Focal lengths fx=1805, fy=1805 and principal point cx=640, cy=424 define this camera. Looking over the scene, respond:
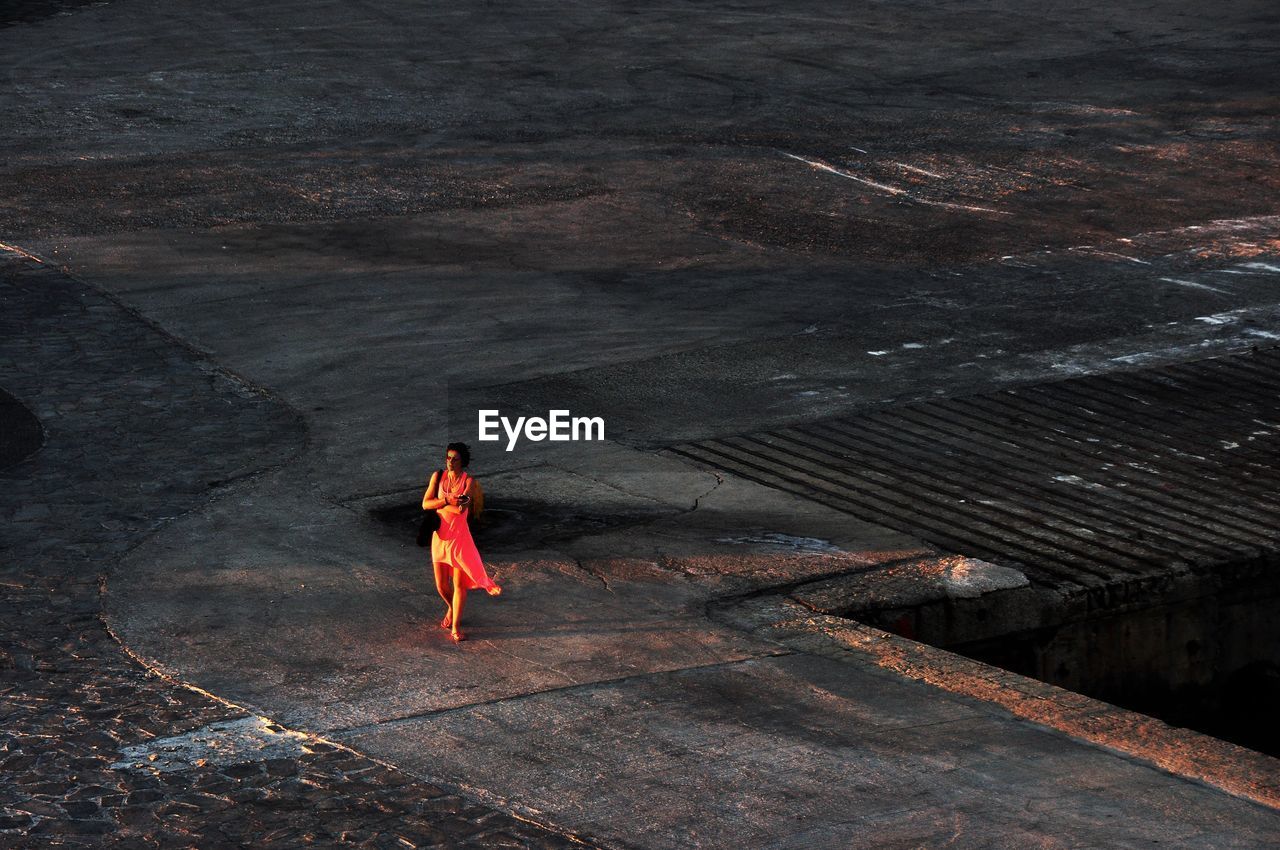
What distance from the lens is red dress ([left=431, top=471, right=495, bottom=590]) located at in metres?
9.73

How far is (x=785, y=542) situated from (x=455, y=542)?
2.41 metres

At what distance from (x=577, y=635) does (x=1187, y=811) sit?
11.2 ft

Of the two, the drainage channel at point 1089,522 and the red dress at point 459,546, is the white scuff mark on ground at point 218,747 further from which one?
the drainage channel at point 1089,522

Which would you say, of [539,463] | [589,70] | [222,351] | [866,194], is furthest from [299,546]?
[589,70]

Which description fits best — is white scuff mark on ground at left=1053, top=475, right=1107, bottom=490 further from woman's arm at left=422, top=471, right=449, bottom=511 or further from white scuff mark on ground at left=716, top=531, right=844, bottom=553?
woman's arm at left=422, top=471, right=449, bottom=511

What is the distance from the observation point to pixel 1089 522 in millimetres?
11781

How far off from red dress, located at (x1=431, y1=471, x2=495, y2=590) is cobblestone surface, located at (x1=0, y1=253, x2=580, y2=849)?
151cm

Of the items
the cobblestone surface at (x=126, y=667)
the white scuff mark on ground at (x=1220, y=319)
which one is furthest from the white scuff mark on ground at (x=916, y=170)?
the cobblestone surface at (x=126, y=667)

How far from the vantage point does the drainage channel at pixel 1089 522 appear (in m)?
10.8

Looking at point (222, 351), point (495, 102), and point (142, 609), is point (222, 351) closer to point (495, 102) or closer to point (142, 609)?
point (142, 609)

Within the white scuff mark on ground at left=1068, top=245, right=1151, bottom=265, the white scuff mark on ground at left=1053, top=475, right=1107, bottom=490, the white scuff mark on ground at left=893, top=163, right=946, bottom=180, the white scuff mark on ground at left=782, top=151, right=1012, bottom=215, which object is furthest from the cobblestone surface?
the white scuff mark on ground at left=893, top=163, right=946, bottom=180

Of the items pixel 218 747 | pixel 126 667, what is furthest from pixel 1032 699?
pixel 126 667

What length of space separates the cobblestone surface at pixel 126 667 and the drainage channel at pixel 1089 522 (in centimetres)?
325

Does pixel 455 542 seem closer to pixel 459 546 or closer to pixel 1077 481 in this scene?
pixel 459 546
